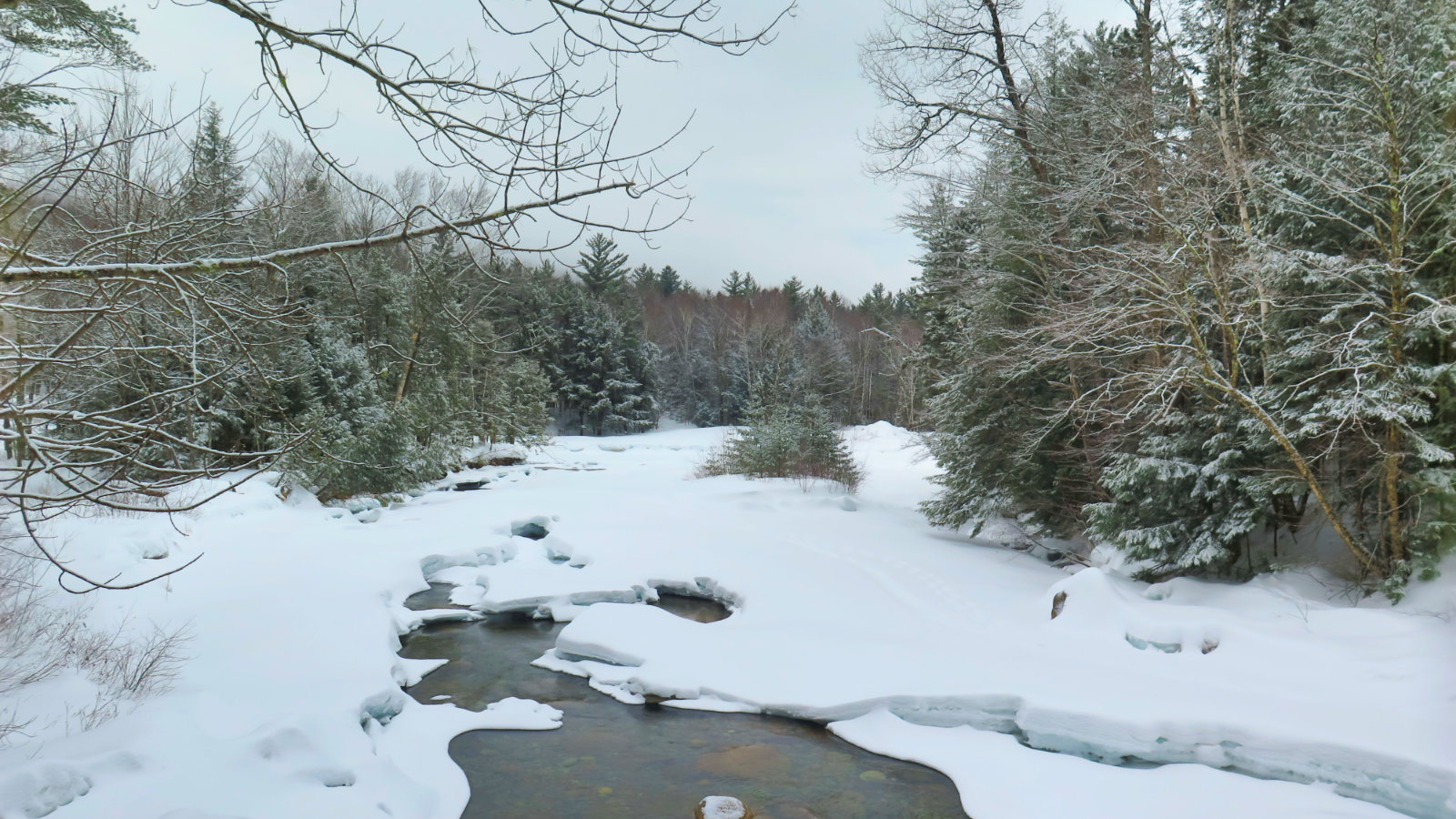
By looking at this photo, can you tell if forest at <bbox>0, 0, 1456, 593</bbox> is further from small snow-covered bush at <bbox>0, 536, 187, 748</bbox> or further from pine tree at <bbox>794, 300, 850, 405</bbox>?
pine tree at <bbox>794, 300, 850, 405</bbox>

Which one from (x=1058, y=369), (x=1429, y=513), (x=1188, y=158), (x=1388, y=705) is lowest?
(x=1388, y=705)

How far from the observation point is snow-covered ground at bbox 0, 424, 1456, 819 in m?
4.76

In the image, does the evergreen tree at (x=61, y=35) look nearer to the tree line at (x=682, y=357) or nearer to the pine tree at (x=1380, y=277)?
the pine tree at (x=1380, y=277)

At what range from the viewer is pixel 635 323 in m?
39.8

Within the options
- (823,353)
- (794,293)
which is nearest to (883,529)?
(823,353)

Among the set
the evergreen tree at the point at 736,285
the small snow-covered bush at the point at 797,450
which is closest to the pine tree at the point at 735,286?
the evergreen tree at the point at 736,285

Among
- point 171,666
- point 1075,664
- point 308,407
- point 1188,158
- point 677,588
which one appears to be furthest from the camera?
point 308,407

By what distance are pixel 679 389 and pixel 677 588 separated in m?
31.6

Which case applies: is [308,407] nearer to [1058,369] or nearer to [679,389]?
[1058,369]

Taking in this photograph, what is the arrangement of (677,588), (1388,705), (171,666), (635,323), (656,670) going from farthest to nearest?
(635,323)
(677,588)
(656,670)
(171,666)
(1388,705)

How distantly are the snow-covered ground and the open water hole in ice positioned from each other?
0.21m

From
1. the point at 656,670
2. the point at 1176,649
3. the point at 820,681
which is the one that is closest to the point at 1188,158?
the point at 1176,649

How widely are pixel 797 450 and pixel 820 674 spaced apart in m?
10.4

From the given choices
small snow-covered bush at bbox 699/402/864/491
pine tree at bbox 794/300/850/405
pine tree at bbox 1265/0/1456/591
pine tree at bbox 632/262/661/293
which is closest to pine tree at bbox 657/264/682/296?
pine tree at bbox 632/262/661/293
